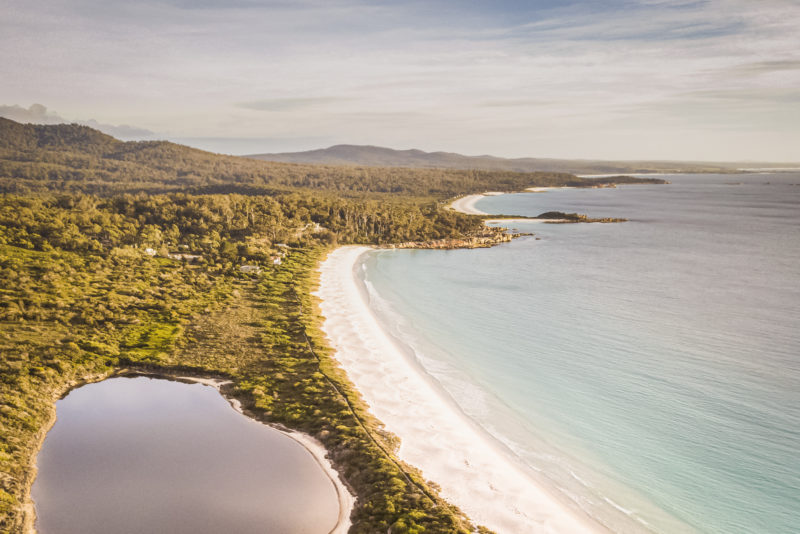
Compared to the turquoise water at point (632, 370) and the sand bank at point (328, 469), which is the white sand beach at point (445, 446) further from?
the sand bank at point (328, 469)

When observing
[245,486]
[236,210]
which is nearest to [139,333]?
[245,486]

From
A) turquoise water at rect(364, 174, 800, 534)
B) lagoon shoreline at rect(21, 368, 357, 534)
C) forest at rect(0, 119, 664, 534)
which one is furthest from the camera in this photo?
turquoise water at rect(364, 174, 800, 534)

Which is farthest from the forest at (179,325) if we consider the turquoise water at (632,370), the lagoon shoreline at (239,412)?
the turquoise water at (632,370)

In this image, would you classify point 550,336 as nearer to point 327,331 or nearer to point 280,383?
point 327,331

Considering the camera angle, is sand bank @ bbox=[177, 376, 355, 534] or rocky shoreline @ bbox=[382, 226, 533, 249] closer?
sand bank @ bbox=[177, 376, 355, 534]

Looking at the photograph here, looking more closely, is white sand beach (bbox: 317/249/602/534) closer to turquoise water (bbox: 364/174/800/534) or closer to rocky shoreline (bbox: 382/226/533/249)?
turquoise water (bbox: 364/174/800/534)

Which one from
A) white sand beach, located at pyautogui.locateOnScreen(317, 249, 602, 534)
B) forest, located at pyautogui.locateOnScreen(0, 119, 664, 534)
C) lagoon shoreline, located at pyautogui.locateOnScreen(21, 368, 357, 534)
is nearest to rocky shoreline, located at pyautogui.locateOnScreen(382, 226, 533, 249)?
forest, located at pyautogui.locateOnScreen(0, 119, 664, 534)
